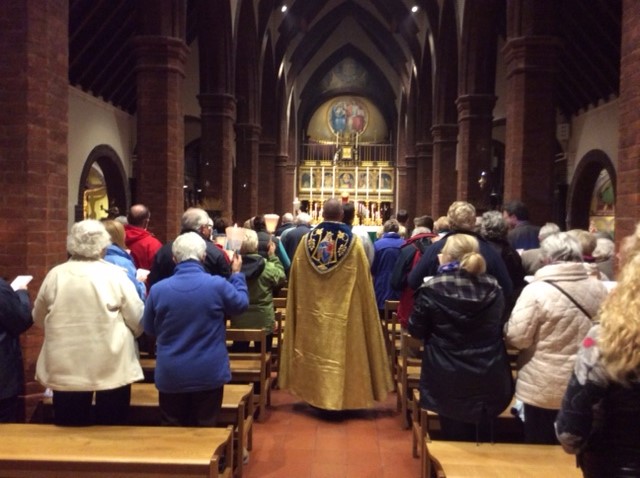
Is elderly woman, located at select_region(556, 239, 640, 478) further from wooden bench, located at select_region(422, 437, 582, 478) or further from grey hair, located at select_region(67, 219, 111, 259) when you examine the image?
grey hair, located at select_region(67, 219, 111, 259)

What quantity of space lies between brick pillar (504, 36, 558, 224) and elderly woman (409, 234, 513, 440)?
5.95 metres

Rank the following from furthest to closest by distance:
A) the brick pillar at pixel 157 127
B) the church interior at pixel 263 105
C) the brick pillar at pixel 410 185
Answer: the brick pillar at pixel 410 185, the brick pillar at pixel 157 127, the church interior at pixel 263 105

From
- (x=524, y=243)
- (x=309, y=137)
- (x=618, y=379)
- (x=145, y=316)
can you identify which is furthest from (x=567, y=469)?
(x=309, y=137)

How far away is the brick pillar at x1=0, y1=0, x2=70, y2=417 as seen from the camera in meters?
5.03

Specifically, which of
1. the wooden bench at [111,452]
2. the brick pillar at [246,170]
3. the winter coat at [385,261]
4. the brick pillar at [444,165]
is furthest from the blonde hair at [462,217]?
the brick pillar at [246,170]

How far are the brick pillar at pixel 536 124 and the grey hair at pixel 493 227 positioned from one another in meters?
4.22

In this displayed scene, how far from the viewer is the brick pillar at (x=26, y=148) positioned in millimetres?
5027

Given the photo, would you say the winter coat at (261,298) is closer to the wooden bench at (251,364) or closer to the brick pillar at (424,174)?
A: the wooden bench at (251,364)

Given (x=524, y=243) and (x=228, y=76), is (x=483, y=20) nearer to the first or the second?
(x=228, y=76)

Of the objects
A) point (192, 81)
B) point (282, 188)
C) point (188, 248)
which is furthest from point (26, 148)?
point (282, 188)

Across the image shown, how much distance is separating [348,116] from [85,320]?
1224 inches

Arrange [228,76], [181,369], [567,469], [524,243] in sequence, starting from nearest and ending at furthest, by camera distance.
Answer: [567,469] < [181,369] < [524,243] < [228,76]

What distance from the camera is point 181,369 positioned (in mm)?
3729

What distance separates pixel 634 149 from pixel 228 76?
33.4 ft
